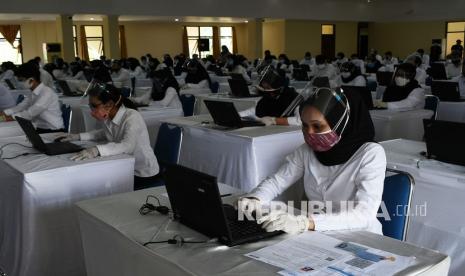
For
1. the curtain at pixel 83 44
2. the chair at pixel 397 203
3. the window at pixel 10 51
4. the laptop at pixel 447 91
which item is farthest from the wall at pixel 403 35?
the chair at pixel 397 203

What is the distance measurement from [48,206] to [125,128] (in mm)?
742

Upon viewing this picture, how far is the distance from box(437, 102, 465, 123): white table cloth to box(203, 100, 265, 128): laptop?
2452mm

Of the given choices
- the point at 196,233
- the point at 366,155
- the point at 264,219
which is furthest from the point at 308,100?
the point at 196,233

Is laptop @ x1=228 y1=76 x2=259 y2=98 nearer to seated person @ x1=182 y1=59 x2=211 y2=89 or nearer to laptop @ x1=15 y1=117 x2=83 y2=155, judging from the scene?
seated person @ x1=182 y1=59 x2=211 y2=89

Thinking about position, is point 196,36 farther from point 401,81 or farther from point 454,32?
point 401,81

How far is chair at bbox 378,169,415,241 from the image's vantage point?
193 cm

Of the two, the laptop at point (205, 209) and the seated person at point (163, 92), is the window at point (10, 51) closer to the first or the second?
the seated person at point (163, 92)

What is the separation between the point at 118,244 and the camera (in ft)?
5.92

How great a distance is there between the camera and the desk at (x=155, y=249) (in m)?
1.47

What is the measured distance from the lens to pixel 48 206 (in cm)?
268

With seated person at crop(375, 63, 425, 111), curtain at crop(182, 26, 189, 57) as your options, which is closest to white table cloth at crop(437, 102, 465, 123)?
seated person at crop(375, 63, 425, 111)

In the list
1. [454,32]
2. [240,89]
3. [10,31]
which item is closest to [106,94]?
[240,89]

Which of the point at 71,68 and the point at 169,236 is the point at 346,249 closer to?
→ the point at 169,236

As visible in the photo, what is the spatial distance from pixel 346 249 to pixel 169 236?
61 centimetres
